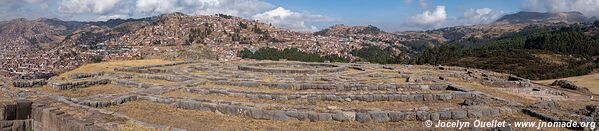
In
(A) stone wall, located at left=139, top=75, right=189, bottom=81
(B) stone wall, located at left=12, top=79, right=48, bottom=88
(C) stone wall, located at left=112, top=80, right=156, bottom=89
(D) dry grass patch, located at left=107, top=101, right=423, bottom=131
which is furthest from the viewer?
(A) stone wall, located at left=139, top=75, right=189, bottom=81

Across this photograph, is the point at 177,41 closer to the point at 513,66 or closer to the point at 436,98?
the point at 513,66

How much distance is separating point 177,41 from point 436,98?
91.2m

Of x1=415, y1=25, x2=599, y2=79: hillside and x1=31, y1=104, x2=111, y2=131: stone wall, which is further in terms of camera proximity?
x1=415, y1=25, x2=599, y2=79: hillside

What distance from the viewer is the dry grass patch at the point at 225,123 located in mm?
12586

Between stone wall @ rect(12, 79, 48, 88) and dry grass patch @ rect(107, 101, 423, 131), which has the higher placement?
stone wall @ rect(12, 79, 48, 88)

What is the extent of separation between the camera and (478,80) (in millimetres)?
27766

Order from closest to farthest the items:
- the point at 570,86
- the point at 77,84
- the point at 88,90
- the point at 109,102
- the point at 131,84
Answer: the point at 109,102 → the point at 88,90 → the point at 77,84 → the point at 131,84 → the point at 570,86

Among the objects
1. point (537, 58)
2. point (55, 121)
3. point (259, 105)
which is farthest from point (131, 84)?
point (537, 58)

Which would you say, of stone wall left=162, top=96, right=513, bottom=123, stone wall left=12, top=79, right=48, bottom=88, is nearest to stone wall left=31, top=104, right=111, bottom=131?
stone wall left=162, top=96, right=513, bottom=123

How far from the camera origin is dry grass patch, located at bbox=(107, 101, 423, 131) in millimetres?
12586

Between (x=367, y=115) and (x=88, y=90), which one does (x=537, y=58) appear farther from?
(x=88, y=90)

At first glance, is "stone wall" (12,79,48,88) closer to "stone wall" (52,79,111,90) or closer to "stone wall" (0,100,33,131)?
"stone wall" (52,79,111,90)

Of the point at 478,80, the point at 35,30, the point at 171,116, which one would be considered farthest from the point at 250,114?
the point at 35,30

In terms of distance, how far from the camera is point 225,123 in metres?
13.2
